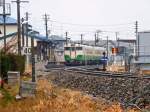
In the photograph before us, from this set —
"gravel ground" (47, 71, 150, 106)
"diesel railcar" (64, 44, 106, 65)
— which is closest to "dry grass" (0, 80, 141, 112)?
"gravel ground" (47, 71, 150, 106)

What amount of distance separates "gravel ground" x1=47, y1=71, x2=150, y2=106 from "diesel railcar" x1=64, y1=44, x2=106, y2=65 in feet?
93.5

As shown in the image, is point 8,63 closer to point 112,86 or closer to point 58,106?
point 112,86

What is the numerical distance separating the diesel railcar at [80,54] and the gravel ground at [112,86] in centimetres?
2851

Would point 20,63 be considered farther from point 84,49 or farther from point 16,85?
point 84,49

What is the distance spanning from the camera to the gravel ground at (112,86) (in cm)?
2350

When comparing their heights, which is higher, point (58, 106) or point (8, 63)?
point (8, 63)

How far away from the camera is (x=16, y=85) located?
28.4 metres

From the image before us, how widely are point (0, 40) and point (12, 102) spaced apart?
44.8m

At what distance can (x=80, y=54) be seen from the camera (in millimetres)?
66188

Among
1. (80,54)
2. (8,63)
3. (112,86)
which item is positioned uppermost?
(80,54)

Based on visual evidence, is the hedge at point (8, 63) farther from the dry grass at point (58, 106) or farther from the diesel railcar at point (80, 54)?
the diesel railcar at point (80, 54)

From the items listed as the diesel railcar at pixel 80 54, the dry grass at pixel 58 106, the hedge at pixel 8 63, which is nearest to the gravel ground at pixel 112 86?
the dry grass at pixel 58 106

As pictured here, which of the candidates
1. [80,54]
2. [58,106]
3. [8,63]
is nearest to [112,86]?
[8,63]

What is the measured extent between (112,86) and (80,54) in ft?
124
